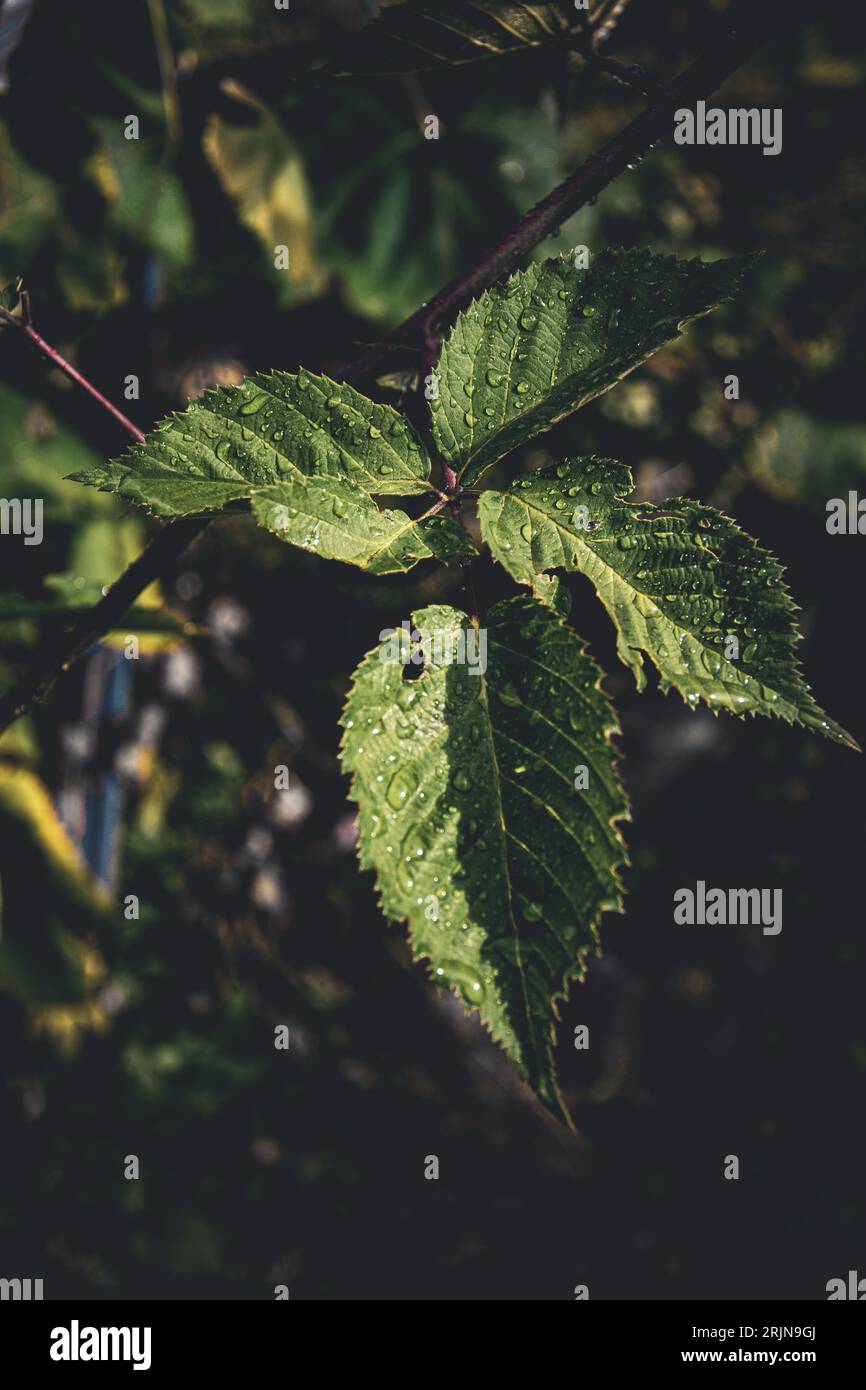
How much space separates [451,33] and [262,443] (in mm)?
378

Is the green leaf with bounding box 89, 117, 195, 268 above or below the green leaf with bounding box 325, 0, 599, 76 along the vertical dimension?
above

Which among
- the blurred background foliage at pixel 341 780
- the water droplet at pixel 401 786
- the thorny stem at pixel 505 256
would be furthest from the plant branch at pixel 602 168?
the blurred background foliage at pixel 341 780

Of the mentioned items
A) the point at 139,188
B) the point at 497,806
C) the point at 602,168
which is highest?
the point at 139,188

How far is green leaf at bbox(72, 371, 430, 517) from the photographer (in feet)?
1.81

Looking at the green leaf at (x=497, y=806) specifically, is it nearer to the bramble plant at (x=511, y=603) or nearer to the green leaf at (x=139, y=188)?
the bramble plant at (x=511, y=603)

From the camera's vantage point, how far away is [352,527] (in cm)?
57

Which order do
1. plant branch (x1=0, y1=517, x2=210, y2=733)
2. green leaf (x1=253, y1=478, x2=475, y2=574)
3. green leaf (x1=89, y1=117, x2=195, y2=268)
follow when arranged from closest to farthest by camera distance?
green leaf (x1=253, y1=478, x2=475, y2=574) → plant branch (x1=0, y1=517, x2=210, y2=733) → green leaf (x1=89, y1=117, x2=195, y2=268)

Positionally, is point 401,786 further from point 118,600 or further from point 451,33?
point 451,33

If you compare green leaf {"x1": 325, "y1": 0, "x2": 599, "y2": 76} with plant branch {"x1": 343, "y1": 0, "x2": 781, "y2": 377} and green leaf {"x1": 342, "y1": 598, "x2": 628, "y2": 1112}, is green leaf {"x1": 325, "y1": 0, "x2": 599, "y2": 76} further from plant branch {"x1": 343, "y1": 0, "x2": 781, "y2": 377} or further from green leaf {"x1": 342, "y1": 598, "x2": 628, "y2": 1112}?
green leaf {"x1": 342, "y1": 598, "x2": 628, "y2": 1112}

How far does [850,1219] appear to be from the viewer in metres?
1.80

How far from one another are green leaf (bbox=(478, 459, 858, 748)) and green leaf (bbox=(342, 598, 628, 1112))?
4 centimetres

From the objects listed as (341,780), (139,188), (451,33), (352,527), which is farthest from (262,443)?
(341,780)

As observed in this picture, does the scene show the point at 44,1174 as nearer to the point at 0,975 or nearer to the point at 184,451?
the point at 0,975

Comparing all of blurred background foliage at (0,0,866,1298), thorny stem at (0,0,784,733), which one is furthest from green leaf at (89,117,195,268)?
thorny stem at (0,0,784,733)
